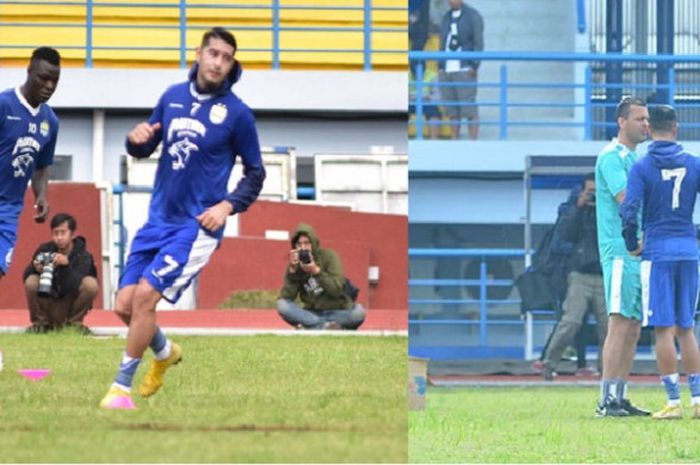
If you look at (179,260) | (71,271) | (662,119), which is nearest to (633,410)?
(662,119)

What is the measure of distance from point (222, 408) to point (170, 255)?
1.38 ft

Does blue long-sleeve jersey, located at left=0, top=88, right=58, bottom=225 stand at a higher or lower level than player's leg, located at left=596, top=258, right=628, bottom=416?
higher

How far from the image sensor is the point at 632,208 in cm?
643

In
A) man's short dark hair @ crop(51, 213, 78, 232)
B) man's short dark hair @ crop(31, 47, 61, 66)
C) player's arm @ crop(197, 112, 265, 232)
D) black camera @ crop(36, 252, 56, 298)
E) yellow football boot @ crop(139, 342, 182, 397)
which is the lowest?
yellow football boot @ crop(139, 342, 182, 397)

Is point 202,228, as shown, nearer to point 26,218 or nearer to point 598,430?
point 598,430

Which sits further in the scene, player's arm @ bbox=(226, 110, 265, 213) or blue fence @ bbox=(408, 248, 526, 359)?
blue fence @ bbox=(408, 248, 526, 359)

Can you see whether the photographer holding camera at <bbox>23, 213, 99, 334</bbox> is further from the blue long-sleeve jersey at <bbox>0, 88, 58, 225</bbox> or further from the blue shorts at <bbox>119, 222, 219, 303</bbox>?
the blue shorts at <bbox>119, 222, 219, 303</bbox>

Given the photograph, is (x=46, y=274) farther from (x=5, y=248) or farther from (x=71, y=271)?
(x=5, y=248)

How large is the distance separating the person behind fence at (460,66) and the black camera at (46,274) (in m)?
2.17

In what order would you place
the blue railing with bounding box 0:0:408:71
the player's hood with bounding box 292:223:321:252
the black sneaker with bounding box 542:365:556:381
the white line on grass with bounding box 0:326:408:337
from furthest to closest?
the blue railing with bounding box 0:0:408:71, the player's hood with bounding box 292:223:321:252, the white line on grass with bounding box 0:326:408:337, the black sneaker with bounding box 542:365:556:381

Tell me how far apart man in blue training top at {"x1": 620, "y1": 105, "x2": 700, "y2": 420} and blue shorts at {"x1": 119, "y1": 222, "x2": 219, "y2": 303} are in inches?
71.9

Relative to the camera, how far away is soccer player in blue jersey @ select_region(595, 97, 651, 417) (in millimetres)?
6730

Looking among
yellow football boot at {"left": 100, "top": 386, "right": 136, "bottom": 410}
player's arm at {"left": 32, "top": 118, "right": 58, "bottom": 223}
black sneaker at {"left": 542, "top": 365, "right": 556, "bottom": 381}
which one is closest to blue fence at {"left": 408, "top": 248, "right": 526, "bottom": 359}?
black sneaker at {"left": 542, "top": 365, "right": 556, "bottom": 381}

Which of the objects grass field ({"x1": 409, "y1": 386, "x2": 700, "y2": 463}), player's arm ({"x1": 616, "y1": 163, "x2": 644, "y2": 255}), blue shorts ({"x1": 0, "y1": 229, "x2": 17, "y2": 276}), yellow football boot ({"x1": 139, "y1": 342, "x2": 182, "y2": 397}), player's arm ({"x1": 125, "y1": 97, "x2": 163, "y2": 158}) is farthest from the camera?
blue shorts ({"x1": 0, "y1": 229, "x2": 17, "y2": 276})
